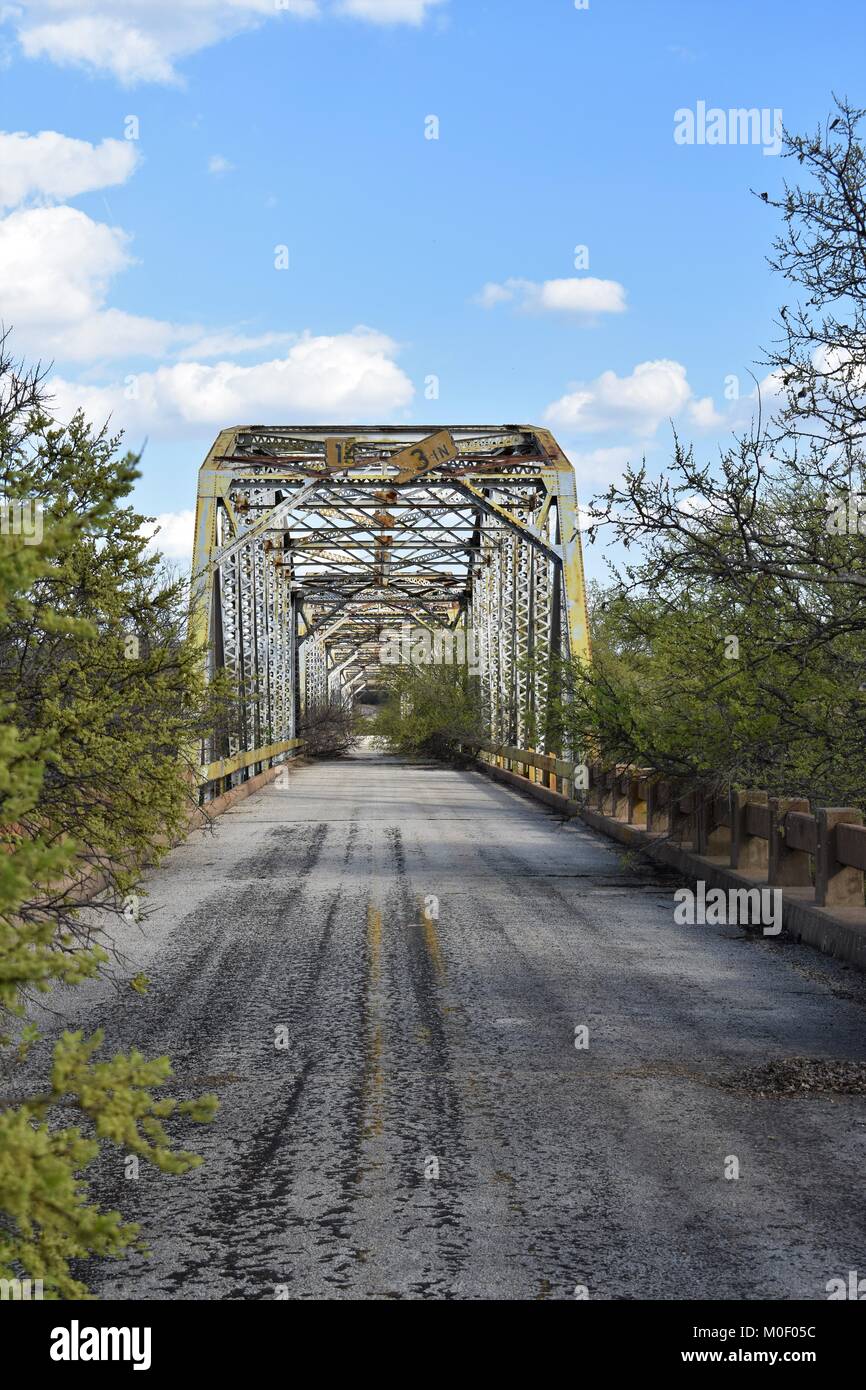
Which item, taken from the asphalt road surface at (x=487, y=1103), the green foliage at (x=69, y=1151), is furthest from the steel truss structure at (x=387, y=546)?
the green foliage at (x=69, y=1151)

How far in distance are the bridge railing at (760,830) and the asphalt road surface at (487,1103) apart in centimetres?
90

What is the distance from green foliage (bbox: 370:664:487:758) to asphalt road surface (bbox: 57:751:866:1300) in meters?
33.2

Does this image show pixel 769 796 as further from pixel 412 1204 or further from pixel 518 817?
pixel 518 817

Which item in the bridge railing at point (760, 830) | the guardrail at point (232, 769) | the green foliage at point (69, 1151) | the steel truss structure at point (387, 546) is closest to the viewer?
the green foliage at point (69, 1151)

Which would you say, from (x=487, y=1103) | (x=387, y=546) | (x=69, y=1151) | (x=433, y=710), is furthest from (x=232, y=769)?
(x=69, y=1151)

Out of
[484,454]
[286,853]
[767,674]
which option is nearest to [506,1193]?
[767,674]

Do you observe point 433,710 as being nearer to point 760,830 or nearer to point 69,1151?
point 760,830

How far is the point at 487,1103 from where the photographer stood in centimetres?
662

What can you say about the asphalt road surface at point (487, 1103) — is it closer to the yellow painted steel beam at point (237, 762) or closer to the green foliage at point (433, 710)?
the yellow painted steel beam at point (237, 762)

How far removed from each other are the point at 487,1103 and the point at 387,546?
36.7m

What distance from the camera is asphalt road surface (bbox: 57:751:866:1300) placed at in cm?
471

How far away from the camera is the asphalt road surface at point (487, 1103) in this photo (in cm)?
471

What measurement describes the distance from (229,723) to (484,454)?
450 inches

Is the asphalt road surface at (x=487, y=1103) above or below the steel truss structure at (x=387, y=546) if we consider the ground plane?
below
